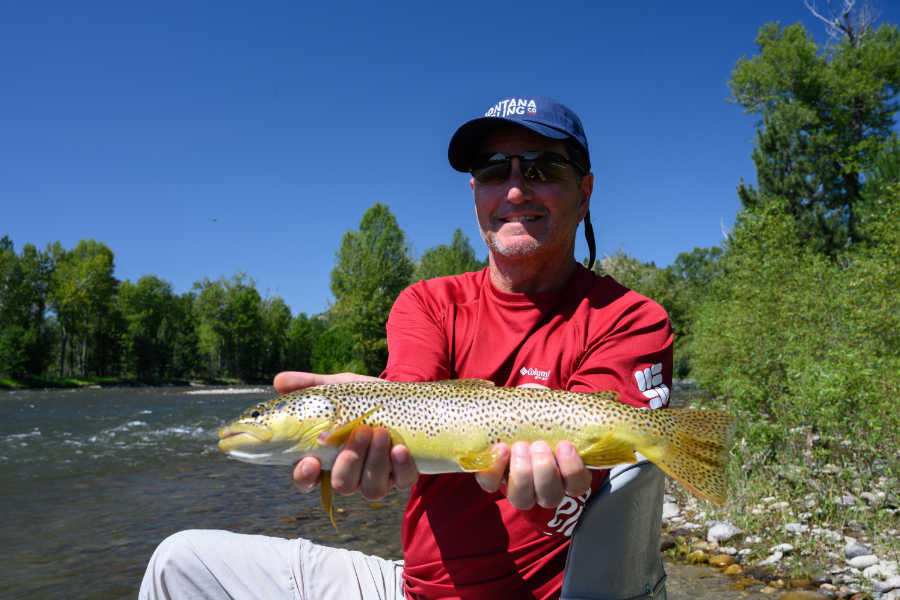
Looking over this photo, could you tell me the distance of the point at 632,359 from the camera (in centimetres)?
279

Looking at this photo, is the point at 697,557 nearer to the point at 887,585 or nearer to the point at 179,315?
the point at 887,585

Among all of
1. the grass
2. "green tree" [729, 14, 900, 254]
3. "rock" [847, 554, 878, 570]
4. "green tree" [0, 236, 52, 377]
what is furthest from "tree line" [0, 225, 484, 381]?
"rock" [847, 554, 878, 570]

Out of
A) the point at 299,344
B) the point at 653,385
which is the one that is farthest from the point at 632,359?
the point at 299,344

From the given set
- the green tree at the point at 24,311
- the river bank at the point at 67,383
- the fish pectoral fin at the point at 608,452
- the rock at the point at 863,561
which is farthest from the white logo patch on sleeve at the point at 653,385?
the green tree at the point at 24,311

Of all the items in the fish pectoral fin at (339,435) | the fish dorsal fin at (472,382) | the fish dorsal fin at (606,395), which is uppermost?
the fish dorsal fin at (472,382)

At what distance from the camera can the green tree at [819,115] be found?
3022 centimetres

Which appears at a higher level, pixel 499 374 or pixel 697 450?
pixel 499 374

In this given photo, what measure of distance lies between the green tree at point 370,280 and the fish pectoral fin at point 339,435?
51.0m

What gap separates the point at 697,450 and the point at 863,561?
197 inches

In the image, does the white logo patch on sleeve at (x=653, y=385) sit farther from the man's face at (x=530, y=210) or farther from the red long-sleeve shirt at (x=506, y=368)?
A: the man's face at (x=530, y=210)

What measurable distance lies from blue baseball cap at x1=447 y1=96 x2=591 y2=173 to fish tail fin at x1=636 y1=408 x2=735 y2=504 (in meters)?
1.51

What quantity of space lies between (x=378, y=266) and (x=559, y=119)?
54.0 metres

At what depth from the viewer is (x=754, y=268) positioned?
16141 millimetres

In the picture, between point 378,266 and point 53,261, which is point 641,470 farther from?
point 53,261
